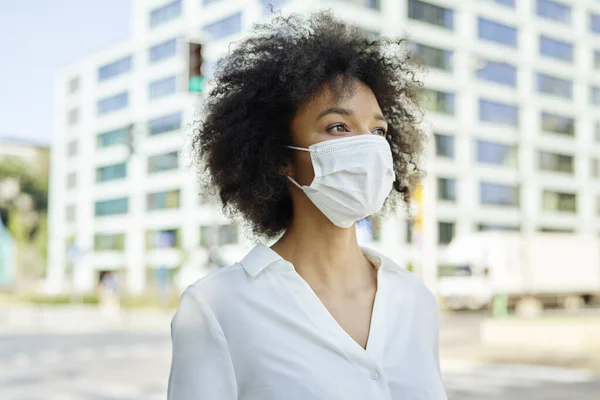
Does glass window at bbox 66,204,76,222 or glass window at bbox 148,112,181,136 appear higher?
glass window at bbox 148,112,181,136

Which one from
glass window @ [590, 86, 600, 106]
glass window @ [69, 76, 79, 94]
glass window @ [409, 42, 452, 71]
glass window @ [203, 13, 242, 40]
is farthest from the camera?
glass window @ [69, 76, 79, 94]

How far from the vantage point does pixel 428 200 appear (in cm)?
2339

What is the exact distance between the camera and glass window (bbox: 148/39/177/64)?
57.4 metres

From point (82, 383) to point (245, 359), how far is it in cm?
1178

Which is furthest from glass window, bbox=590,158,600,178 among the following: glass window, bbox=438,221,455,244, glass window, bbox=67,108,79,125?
glass window, bbox=67,108,79,125

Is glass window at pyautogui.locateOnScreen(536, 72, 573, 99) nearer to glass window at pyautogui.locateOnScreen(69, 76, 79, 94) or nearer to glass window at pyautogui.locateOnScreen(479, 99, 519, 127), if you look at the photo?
glass window at pyautogui.locateOnScreen(479, 99, 519, 127)

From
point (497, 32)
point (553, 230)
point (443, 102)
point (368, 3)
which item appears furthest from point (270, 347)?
point (553, 230)

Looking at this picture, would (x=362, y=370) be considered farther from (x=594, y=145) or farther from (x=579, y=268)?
(x=594, y=145)

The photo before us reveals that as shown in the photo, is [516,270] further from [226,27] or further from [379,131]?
[379,131]

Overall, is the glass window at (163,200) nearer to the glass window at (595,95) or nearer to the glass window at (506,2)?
the glass window at (506,2)

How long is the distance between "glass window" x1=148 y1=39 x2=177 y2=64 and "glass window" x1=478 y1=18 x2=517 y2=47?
20.1 metres

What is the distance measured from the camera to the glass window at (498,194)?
50.9 metres

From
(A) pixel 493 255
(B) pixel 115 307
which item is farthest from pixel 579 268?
(B) pixel 115 307

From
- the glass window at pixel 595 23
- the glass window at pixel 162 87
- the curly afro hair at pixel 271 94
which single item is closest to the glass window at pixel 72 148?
the glass window at pixel 162 87
